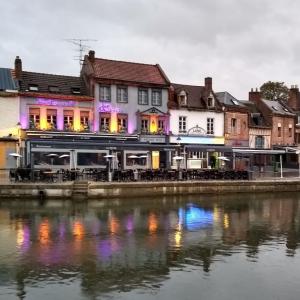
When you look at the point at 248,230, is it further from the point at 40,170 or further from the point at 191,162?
the point at 191,162

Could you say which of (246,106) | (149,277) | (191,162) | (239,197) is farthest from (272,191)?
(149,277)

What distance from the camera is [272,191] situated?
134 feet

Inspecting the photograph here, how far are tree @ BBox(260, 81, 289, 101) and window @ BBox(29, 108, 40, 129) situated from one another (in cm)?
3781

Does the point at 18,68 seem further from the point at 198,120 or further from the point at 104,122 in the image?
the point at 198,120

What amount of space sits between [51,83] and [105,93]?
4.80 metres

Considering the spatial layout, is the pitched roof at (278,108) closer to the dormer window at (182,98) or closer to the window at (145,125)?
the dormer window at (182,98)

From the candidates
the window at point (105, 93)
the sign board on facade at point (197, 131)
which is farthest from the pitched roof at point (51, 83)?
the sign board on facade at point (197, 131)

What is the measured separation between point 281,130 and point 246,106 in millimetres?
5794

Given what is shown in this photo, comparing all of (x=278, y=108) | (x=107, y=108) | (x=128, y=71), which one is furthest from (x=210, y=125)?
(x=278, y=108)

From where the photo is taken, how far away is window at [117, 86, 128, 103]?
4725 centimetres

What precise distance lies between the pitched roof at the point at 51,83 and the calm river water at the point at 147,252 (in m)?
15.3

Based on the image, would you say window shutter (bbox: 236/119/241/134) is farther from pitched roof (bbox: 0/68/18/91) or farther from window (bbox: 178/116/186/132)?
pitched roof (bbox: 0/68/18/91)

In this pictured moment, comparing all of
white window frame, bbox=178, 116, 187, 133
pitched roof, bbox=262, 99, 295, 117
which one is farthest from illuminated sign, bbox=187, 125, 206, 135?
pitched roof, bbox=262, 99, 295, 117

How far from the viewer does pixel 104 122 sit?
152 feet
